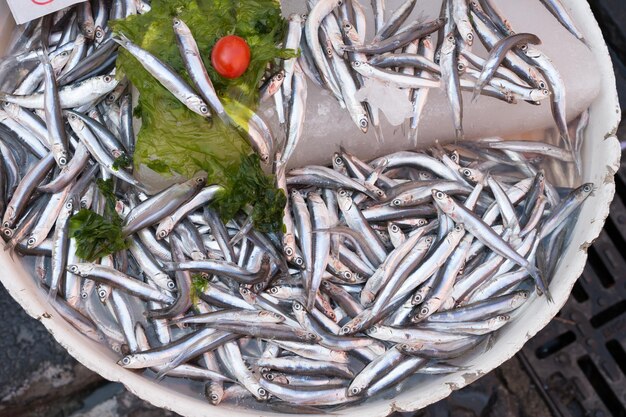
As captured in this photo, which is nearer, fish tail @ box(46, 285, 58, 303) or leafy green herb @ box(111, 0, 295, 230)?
leafy green herb @ box(111, 0, 295, 230)

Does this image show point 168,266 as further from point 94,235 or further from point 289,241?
point 289,241

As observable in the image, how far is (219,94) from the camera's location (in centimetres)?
229

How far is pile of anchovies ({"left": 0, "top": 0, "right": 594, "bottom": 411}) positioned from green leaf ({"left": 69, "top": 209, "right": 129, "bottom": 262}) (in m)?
0.04

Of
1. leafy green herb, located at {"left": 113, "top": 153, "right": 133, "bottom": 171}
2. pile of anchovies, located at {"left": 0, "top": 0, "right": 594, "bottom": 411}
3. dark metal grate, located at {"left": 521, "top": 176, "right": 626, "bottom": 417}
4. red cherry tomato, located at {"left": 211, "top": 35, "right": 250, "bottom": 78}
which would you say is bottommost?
dark metal grate, located at {"left": 521, "top": 176, "right": 626, "bottom": 417}

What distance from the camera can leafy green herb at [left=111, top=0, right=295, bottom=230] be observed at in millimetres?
2287

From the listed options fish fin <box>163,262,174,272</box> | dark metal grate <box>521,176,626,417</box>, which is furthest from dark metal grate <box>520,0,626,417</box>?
fish fin <box>163,262,174,272</box>

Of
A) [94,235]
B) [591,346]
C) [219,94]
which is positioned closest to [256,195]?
[219,94]

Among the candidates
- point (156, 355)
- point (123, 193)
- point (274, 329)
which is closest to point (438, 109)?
point (274, 329)

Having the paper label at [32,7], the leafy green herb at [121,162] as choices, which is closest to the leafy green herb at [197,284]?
the leafy green herb at [121,162]

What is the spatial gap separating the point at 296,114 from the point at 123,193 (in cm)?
72

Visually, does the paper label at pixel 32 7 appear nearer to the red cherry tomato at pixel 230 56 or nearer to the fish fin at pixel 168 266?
the red cherry tomato at pixel 230 56

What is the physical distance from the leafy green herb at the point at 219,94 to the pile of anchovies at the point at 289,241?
84mm

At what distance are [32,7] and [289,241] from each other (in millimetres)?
1228

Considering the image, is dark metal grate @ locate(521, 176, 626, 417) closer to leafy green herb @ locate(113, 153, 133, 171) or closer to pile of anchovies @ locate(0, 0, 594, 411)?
pile of anchovies @ locate(0, 0, 594, 411)
